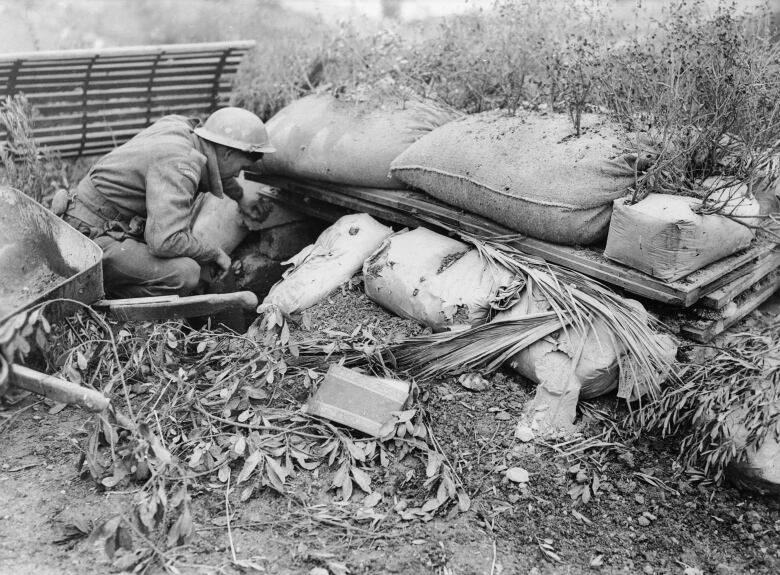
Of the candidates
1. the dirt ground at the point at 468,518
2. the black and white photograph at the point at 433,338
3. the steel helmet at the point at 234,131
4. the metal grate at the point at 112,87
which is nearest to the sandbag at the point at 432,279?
the black and white photograph at the point at 433,338

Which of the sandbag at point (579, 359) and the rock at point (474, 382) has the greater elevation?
the sandbag at point (579, 359)

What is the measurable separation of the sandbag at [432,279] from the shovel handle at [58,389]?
1.50 m

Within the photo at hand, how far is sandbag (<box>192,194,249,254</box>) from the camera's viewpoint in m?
4.36

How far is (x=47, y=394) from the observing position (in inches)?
88.6

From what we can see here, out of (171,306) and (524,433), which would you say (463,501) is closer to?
(524,433)

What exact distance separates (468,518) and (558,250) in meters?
1.33

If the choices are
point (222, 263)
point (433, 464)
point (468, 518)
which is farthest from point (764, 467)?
point (222, 263)

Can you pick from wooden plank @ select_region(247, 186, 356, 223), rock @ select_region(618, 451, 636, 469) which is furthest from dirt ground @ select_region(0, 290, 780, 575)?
wooden plank @ select_region(247, 186, 356, 223)

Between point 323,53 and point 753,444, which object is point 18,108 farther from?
point 753,444

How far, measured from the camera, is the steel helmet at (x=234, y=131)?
144 inches

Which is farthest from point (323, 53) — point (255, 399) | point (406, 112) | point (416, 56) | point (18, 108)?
point (255, 399)

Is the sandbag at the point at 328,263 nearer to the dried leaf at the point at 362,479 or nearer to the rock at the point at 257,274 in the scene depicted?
the rock at the point at 257,274

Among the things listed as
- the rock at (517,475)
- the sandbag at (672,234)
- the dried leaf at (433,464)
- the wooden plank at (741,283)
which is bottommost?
the rock at (517,475)

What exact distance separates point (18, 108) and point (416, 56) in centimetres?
252
